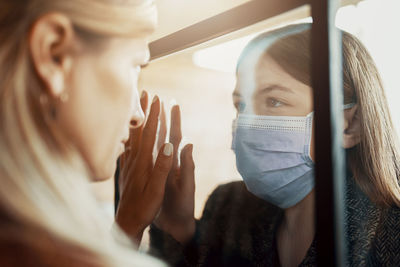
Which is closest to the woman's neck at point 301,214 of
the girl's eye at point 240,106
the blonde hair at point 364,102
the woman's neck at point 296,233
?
the woman's neck at point 296,233

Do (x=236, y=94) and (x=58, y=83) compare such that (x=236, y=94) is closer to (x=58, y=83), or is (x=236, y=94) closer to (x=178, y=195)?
(x=178, y=195)

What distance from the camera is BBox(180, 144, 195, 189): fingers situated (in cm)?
83

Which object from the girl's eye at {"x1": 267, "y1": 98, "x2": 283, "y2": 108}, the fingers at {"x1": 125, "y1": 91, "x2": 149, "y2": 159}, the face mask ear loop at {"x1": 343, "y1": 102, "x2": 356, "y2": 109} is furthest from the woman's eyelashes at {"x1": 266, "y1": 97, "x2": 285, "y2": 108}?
the fingers at {"x1": 125, "y1": 91, "x2": 149, "y2": 159}

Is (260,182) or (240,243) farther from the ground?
(260,182)

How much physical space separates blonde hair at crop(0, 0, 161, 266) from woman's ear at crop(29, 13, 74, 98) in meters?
0.01

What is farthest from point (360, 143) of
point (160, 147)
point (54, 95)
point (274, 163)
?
point (54, 95)

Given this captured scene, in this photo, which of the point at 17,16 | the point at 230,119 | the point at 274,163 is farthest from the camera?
the point at 230,119

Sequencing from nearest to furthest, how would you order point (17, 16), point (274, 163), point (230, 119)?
point (17, 16)
point (274, 163)
point (230, 119)

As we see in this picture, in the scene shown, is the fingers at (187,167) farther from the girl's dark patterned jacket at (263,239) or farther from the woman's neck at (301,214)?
the woman's neck at (301,214)

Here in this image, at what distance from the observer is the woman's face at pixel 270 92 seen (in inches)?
31.1

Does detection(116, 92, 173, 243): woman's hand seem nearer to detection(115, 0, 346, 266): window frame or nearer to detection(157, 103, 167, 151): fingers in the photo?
detection(157, 103, 167, 151): fingers

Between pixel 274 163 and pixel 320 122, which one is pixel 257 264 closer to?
pixel 274 163

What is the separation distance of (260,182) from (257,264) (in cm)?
18

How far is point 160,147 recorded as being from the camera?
832mm
